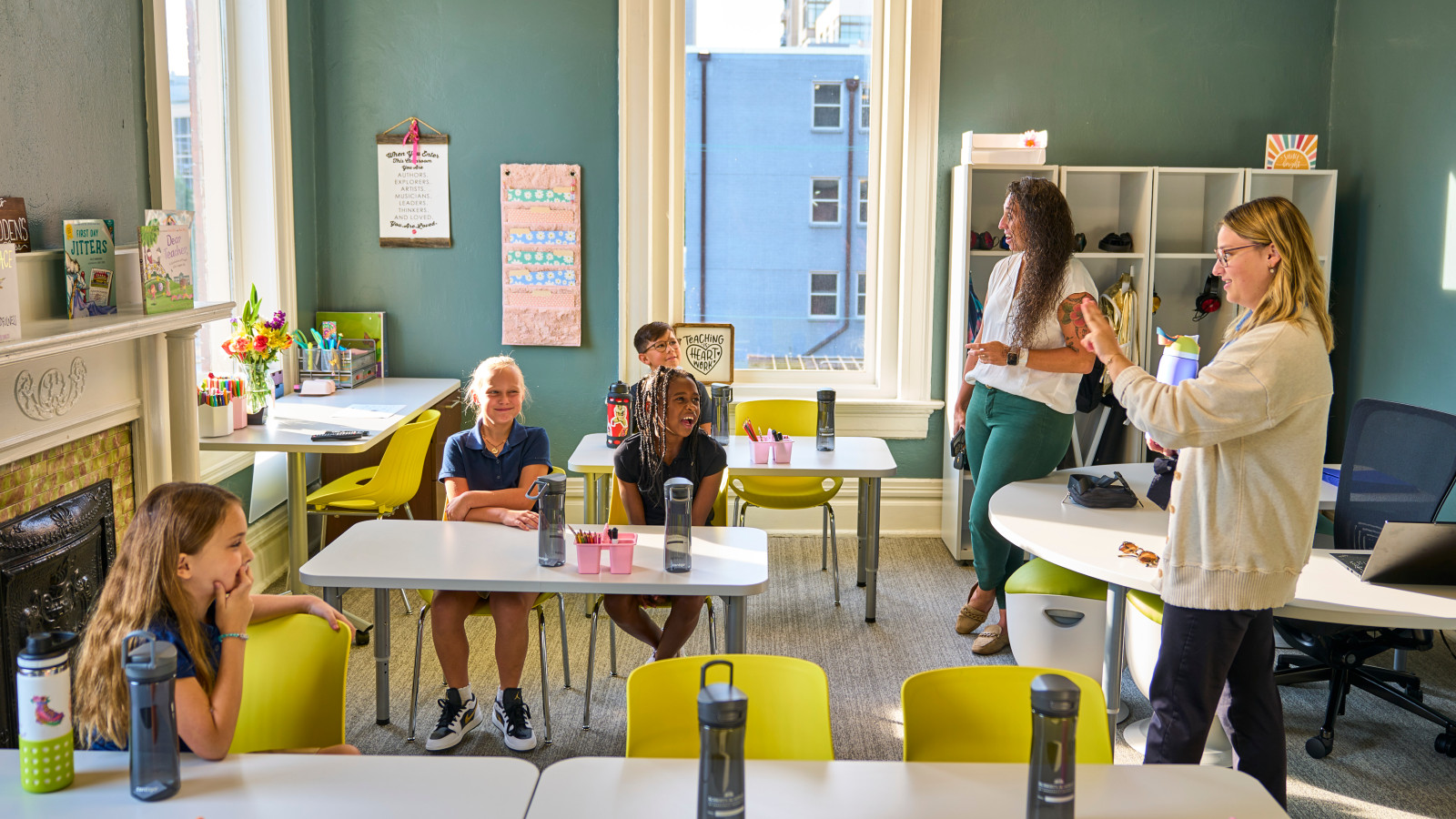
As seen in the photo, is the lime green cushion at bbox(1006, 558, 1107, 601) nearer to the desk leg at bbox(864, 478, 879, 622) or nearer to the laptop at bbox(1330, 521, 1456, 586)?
the laptop at bbox(1330, 521, 1456, 586)

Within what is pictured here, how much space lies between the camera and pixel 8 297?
2588mm

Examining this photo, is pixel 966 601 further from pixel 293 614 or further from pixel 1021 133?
pixel 293 614

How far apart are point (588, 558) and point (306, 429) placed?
1.94 m

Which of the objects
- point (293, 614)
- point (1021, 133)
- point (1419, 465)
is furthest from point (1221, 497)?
point (1021, 133)

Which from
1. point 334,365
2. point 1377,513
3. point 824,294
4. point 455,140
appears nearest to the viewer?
point 1377,513

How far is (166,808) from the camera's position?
5.58 ft

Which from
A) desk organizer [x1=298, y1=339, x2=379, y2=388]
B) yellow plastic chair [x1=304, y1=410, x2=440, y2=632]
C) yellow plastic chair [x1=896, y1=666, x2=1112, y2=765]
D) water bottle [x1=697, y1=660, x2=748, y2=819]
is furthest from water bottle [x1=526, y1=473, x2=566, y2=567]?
desk organizer [x1=298, y1=339, x2=379, y2=388]

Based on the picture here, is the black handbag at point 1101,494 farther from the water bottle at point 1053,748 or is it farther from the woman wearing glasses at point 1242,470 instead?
the water bottle at point 1053,748

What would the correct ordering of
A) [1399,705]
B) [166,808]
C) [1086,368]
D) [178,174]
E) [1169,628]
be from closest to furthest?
[166,808] < [1169,628] < [1399,705] < [1086,368] < [178,174]

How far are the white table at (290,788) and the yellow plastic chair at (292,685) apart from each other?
27cm

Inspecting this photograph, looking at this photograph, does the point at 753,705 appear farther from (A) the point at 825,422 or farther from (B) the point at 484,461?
(A) the point at 825,422

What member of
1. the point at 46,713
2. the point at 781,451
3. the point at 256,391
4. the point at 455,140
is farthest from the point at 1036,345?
the point at 46,713

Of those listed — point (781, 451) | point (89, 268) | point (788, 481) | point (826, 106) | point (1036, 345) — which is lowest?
point (788, 481)

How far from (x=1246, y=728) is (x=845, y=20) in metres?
4.15
